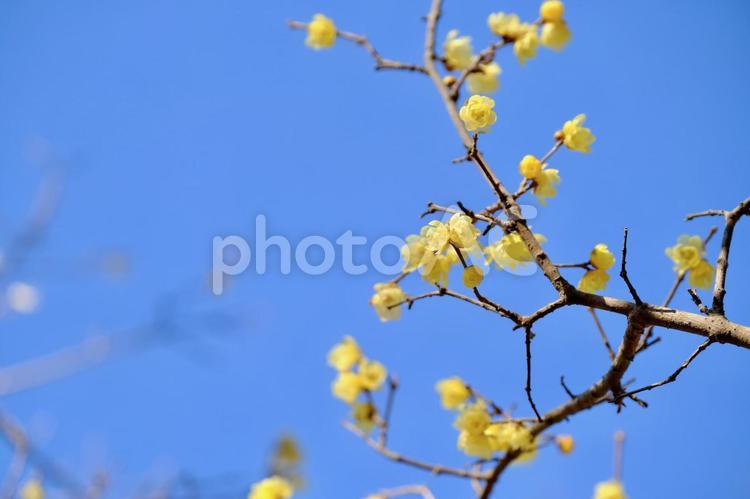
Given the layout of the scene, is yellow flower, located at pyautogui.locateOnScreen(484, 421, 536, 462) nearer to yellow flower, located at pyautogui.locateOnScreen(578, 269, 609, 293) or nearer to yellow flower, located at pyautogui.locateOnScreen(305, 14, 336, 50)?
yellow flower, located at pyautogui.locateOnScreen(578, 269, 609, 293)

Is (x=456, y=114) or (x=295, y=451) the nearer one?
(x=456, y=114)

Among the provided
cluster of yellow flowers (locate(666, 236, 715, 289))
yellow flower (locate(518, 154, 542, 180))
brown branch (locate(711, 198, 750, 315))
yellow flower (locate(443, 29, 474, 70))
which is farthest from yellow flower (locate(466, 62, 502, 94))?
brown branch (locate(711, 198, 750, 315))

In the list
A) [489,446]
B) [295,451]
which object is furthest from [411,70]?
[295,451]

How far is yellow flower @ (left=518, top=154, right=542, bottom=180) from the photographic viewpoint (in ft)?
6.31

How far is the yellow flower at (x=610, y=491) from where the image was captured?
2625 mm

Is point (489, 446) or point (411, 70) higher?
point (411, 70)

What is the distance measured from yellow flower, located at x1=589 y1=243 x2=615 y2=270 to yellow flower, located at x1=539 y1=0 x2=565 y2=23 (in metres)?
1.14

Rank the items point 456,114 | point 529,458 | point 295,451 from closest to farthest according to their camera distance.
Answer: point 456,114
point 529,458
point 295,451

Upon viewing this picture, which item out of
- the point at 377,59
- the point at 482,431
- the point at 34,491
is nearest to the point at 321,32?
the point at 377,59

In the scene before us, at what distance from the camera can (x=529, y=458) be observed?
247cm

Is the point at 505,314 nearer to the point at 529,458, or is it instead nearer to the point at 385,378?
the point at 529,458

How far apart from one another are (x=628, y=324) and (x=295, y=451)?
237 cm

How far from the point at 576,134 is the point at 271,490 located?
1801 mm

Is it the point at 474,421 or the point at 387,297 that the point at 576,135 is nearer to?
the point at 387,297
